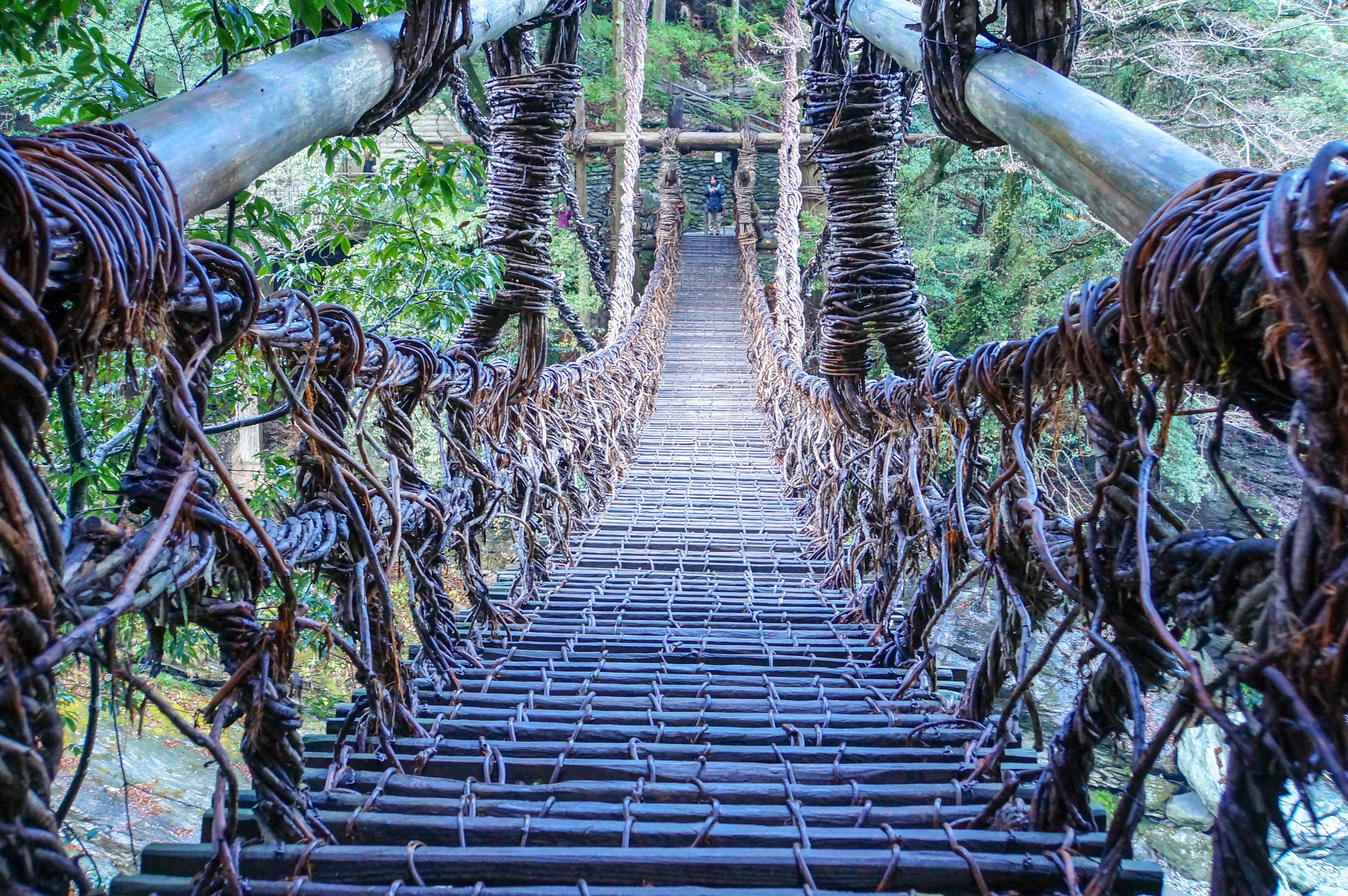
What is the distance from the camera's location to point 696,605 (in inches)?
89.1

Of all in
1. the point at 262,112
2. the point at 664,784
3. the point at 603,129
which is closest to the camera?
the point at 262,112

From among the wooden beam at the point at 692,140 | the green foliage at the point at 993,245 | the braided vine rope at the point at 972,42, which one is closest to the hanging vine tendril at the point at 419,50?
the braided vine rope at the point at 972,42

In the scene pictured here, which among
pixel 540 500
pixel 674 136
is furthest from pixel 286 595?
pixel 674 136

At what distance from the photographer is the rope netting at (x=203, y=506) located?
22.2 inches

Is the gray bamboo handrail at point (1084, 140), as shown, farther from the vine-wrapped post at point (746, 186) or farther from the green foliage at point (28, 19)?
the vine-wrapped post at point (746, 186)

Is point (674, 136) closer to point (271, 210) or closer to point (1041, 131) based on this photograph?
point (271, 210)

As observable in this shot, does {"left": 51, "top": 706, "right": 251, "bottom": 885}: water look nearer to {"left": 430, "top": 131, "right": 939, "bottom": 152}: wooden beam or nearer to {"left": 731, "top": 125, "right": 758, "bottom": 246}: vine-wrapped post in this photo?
{"left": 430, "top": 131, "right": 939, "bottom": 152}: wooden beam

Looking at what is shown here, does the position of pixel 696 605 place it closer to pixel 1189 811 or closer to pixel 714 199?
pixel 1189 811

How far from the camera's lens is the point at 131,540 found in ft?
2.30

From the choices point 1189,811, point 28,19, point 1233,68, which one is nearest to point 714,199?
point 1233,68

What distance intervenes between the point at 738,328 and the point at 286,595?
26.8 ft

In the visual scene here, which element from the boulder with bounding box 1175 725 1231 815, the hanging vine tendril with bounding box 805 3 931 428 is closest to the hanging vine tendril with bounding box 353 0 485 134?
the hanging vine tendril with bounding box 805 3 931 428

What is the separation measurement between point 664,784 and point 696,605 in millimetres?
1150

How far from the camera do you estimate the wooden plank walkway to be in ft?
2.95
